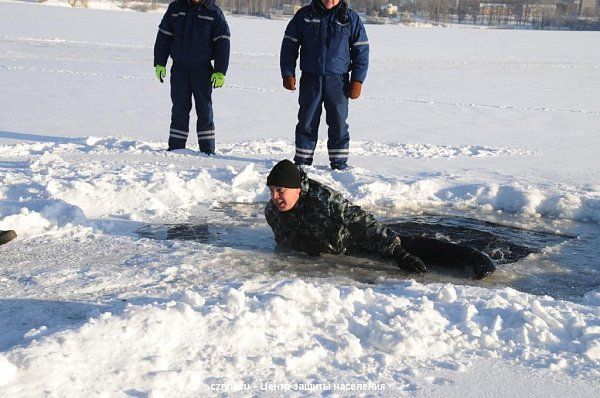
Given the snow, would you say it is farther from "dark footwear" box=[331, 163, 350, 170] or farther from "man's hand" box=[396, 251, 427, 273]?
"dark footwear" box=[331, 163, 350, 170]

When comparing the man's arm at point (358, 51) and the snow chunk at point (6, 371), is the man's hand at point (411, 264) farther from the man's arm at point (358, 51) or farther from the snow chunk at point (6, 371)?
the man's arm at point (358, 51)

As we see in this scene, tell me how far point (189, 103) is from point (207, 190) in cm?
178

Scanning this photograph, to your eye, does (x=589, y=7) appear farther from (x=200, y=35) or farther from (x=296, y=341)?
(x=296, y=341)

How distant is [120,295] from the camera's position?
3521 mm

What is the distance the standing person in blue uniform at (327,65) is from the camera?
6.30 m

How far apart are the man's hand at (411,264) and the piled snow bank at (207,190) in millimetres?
1334

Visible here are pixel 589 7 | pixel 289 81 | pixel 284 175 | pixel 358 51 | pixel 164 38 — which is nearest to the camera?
pixel 284 175

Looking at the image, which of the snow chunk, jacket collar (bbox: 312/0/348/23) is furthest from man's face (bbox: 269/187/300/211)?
jacket collar (bbox: 312/0/348/23)

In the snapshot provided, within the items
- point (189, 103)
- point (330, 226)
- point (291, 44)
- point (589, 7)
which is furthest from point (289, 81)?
point (589, 7)

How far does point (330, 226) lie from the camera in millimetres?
4238

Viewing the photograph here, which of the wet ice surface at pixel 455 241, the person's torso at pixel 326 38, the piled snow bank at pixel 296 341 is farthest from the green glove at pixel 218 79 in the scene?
the piled snow bank at pixel 296 341

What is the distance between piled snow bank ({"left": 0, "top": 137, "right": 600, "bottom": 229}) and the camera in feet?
16.9

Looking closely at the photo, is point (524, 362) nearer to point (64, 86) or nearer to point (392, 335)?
point (392, 335)

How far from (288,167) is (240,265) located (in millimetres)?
600
